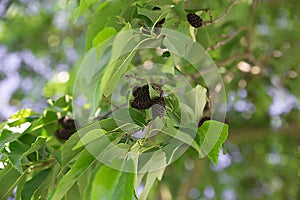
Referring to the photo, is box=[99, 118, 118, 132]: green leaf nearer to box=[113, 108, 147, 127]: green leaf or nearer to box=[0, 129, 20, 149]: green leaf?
box=[113, 108, 147, 127]: green leaf

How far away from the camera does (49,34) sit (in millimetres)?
3174

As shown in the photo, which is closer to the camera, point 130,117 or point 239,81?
point 130,117

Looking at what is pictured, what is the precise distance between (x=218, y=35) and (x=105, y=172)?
936 millimetres

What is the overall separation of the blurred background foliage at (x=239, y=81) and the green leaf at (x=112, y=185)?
116cm

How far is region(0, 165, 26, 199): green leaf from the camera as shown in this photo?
1.21 metres

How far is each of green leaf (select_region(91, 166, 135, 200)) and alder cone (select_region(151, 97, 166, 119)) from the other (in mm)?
166

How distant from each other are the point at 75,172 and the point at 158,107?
0.20 m

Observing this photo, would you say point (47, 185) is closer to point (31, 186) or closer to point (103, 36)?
point (31, 186)

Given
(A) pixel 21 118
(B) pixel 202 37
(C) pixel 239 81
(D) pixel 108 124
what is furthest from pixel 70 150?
(C) pixel 239 81

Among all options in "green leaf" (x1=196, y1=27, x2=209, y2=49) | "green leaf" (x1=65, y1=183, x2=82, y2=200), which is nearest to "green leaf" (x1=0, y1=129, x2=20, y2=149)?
"green leaf" (x1=65, y1=183, x2=82, y2=200)

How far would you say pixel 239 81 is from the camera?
2504 mm

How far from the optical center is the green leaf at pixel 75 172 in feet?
3.10

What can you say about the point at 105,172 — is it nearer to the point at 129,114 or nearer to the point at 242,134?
the point at 129,114

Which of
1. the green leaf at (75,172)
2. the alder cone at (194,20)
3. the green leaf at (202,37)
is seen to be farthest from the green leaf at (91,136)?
the green leaf at (202,37)
